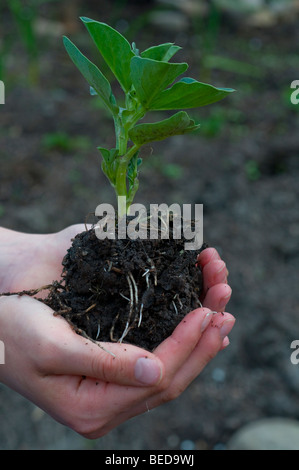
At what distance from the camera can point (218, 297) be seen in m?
1.08

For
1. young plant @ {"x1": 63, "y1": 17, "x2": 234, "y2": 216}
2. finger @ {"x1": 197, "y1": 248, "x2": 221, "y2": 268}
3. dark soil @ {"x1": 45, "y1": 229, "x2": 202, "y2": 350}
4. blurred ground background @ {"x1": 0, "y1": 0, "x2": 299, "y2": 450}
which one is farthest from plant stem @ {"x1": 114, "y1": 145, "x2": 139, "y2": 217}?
blurred ground background @ {"x1": 0, "y1": 0, "x2": 299, "y2": 450}

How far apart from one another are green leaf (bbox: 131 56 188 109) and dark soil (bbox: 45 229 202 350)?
32 centimetres

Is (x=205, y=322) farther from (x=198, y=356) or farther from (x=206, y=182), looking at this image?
(x=206, y=182)

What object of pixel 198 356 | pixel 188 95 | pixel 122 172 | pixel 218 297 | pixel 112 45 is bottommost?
pixel 198 356

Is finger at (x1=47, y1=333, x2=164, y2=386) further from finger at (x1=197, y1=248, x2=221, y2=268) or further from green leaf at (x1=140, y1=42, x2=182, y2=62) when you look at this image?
green leaf at (x1=140, y1=42, x2=182, y2=62)

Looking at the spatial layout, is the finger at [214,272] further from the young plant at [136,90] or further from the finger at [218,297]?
the young plant at [136,90]

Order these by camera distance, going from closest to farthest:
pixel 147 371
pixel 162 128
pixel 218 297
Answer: pixel 147 371
pixel 162 128
pixel 218 297

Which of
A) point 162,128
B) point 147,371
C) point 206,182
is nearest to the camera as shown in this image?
point 147,371

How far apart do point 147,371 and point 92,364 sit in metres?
0.11

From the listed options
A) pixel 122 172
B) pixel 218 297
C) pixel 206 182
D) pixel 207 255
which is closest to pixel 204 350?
pixel 218 297

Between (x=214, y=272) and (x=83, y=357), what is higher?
(x=214, y=272)

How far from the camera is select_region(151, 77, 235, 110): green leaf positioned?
0.94 m

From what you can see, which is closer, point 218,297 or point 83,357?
point 83,357

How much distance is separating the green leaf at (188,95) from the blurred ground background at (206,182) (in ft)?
4.39
